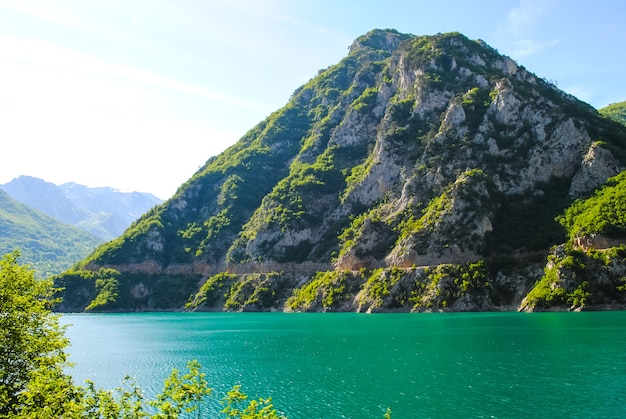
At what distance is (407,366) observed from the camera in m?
65.9

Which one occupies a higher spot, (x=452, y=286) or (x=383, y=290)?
(x=452, y=286)

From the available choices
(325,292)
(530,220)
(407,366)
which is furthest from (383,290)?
(407,366)

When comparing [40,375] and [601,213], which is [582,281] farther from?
[40,375]

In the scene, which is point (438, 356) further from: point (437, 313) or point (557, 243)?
point (557, 243)

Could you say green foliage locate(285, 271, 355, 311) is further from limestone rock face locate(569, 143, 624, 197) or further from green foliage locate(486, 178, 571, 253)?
limestone rock face locate(569, 143, 624, 197)

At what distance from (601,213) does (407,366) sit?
4357 inches

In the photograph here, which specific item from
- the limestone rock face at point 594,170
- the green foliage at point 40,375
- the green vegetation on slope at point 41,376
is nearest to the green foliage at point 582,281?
the limestone rock face at point 594,170

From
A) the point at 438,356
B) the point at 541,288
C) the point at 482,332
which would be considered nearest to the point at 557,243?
the point at 541,288

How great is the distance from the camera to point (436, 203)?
600 ft

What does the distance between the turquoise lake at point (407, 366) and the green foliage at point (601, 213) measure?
37.2 meters

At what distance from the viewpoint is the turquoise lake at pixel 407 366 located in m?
46.3

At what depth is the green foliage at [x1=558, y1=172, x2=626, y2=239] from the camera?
138 meters

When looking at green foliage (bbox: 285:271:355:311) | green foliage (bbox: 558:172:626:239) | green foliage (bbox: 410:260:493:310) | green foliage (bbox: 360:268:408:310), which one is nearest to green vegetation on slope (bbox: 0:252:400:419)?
green foliage (bbox: 410:260:493:310)

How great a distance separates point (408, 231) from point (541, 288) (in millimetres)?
54174
